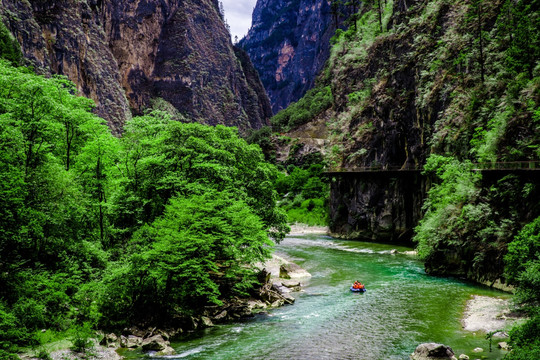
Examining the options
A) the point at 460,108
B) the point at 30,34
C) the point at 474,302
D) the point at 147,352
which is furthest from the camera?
the point at 30,34

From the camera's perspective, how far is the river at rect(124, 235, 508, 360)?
18984 mm

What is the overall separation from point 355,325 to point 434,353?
20.0 ft

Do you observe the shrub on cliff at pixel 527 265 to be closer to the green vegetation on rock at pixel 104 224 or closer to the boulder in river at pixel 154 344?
the green vegetation on rock at pixel 104 224

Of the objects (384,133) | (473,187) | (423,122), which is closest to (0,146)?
(473,187)

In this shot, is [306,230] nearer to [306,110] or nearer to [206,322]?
[206,322]

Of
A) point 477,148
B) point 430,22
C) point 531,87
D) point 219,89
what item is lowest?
point 477,148

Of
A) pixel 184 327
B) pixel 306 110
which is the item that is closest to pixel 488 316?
pixel 184 327

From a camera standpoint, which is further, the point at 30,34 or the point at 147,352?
the point at 30,34

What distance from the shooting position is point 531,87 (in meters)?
32.9

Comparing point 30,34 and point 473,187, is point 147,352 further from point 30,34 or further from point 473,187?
point 30,34

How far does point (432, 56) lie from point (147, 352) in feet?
168

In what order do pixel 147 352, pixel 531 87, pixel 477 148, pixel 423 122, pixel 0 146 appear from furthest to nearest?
1. pixel 423 122
2. pixel 477 148
3. pixel 531 87
4. pixel 0 146
5. pixel 147 352

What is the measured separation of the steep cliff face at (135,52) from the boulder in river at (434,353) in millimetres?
81168

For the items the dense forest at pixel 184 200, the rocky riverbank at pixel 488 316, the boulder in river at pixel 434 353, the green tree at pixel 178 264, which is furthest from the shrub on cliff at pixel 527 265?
the green tree at pixel 178 264
